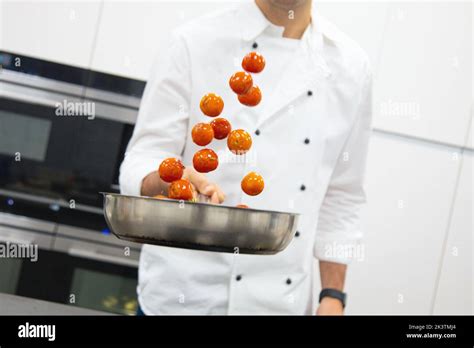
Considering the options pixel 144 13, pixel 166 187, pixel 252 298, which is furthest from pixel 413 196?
pixel 166 187

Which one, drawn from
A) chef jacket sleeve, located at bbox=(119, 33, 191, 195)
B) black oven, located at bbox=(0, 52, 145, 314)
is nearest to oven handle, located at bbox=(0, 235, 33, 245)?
black oven, located at bbox=(0, 52, 145, 314)

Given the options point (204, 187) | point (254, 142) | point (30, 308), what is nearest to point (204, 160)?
point (204, 187)

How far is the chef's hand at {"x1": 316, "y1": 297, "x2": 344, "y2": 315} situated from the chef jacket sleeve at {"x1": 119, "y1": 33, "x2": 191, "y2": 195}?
353 millimetres

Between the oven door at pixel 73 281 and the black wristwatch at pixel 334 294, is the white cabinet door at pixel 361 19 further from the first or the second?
the black wristwatch at pixel 334 294

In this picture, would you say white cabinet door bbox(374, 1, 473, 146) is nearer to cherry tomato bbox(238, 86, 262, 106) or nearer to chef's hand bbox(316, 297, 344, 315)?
chef's hand bbox(316, 297, 344, 315)

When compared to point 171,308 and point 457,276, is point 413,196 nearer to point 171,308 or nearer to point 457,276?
point 457,276

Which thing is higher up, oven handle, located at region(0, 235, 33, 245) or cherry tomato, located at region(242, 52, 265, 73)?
cherry tomato, located at region(242, 52, 265, 73)

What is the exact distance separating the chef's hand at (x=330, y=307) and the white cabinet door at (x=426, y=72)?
102 centimetres

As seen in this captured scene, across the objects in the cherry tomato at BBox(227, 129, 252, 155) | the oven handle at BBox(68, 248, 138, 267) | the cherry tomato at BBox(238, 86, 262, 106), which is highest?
the cherry tomato at BBox(238, 86, 262, 106)

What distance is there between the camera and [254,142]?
3.72 ft

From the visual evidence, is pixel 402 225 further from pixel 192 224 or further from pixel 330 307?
pixel 192 224

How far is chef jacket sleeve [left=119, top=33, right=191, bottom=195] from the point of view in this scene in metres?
1.06

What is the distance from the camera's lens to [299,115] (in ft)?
3.78

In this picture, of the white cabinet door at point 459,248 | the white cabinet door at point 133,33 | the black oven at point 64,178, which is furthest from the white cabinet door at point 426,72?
the black oven at point 64,178
